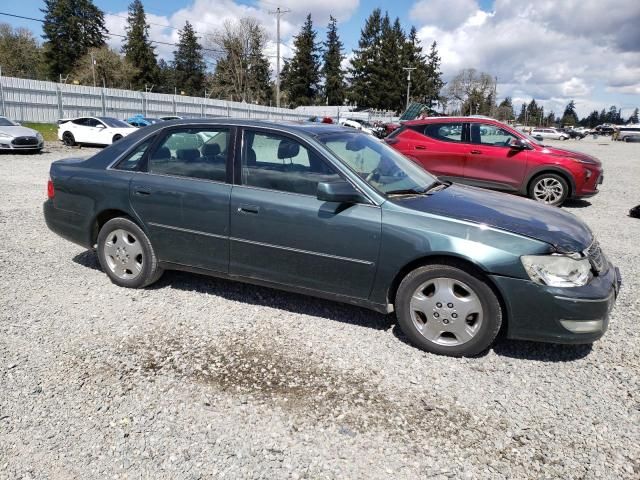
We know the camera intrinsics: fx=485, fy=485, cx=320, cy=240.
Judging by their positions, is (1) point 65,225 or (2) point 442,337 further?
(1) point 65,225

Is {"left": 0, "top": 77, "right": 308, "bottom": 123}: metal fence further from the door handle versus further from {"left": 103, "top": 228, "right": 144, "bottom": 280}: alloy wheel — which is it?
the door handle

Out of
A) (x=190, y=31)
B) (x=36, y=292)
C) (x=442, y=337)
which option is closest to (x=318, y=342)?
(x=442, y=337)

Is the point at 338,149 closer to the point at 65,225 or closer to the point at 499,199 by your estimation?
the point at 499,199

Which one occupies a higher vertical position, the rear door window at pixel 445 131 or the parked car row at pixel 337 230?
the rear door window at pixel 445 131

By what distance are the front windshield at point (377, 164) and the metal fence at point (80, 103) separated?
1956 cm

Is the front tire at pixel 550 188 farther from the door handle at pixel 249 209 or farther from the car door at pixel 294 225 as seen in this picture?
the door handle at pixel 249 209

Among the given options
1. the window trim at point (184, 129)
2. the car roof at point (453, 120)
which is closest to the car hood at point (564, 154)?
the car roof at point (453, 120)

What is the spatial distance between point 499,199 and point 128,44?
269ft

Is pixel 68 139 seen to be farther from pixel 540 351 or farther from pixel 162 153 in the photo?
pixel 540 351

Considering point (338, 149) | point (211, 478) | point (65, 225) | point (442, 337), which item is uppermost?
point (338, 149)

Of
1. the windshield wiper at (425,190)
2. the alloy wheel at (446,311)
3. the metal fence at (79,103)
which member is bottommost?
the alloy wheel at (446,311)

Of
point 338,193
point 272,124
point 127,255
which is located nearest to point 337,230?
point 338,193

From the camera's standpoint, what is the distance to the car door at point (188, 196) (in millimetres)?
3955

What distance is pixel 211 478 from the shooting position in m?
2.26
